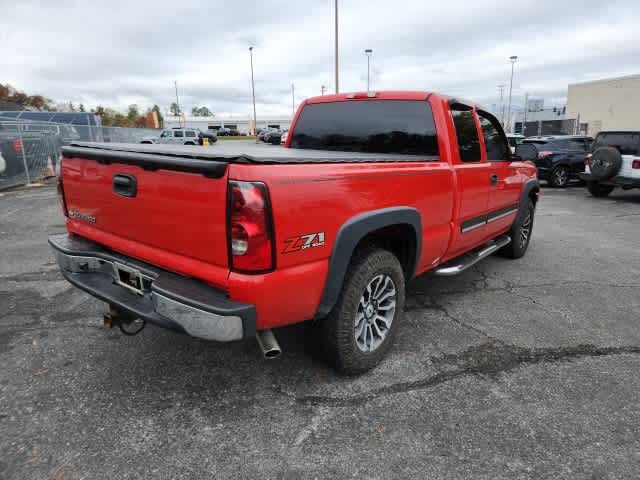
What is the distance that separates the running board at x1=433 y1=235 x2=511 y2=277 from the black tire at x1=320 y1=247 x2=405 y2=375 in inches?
31.9

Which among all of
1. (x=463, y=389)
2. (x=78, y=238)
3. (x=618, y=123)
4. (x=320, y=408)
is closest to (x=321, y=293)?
(x=320, y=408)

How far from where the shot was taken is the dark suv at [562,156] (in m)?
13.1

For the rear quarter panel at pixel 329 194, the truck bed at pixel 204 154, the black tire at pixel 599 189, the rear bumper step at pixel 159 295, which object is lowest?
the black tire at pixel 599 189

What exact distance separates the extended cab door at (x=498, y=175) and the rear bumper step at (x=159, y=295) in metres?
3.05

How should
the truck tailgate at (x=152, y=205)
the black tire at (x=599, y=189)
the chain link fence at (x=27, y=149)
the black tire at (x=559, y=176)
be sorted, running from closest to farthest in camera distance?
the truck tailgate at (x=152, y=205), the black tire at (x=599, y=189), the chain link fence at (x=27, y=149), the black tire at (x=559, y=176)

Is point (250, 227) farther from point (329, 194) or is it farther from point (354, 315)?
point (354, 315)

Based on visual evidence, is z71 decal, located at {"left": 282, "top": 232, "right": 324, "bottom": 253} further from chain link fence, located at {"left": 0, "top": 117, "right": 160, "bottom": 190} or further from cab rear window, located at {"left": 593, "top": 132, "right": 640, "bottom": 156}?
cab rear window, located at {"left": 593, "top": 132, "right": 640, "bottom": 156}

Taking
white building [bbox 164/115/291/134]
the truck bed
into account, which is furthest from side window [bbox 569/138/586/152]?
white building [bbox 164/115/291/134]

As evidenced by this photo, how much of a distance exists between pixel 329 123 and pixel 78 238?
2.39 metres

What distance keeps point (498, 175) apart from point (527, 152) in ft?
2.35

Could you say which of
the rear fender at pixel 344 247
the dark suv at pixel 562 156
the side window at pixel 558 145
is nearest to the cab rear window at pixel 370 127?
the rear fender at pixel 344 247

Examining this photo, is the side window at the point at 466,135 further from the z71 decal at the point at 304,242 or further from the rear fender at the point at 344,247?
the z71 decal at the point at 304,242

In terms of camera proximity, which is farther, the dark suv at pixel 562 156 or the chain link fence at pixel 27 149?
the dark suv at pixel 562 156

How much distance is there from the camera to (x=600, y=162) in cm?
1030
